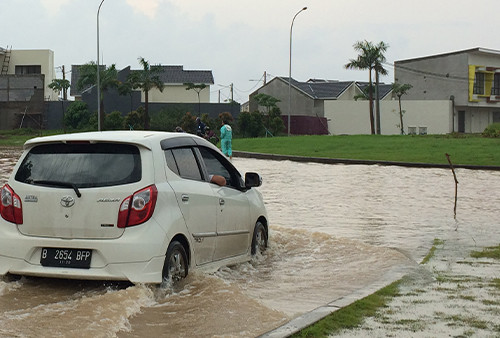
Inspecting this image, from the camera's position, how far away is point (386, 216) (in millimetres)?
15219

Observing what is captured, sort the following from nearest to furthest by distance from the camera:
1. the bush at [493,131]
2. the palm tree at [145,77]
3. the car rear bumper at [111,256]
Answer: the car rear bumper at [111,256]
the bush at [493,131]
the palm tree at [145,77]

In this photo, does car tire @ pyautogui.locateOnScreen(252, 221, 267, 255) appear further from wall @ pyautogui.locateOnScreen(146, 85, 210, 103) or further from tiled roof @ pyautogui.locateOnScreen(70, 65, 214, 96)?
tiled roof @ pyautogui.locateOnScreen(70, 65, 214, 96)

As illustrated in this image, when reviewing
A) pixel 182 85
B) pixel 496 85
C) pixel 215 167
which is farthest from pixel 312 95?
pixel 215 167

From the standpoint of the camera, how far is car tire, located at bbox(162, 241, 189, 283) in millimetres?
7305

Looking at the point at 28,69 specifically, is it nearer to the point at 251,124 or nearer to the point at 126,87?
the point at 126,87

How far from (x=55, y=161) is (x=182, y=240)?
131 cm

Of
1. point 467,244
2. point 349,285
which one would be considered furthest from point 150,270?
point 467,244

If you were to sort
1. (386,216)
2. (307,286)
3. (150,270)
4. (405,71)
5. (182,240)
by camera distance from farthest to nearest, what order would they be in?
(405,71)
(386,216)
(307,286)
(182,240)
(150,270)

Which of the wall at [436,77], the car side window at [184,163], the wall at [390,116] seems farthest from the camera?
the wall at [436,77]

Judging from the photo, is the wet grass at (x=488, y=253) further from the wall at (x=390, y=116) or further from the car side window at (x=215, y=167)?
the wall at (x=390, y=116)

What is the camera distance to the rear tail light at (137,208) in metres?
7.13

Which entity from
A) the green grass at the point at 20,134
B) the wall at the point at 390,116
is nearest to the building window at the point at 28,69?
the green grass at the point at 20,134

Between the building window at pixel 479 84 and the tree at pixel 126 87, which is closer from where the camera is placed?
the tree at pixel 126 87

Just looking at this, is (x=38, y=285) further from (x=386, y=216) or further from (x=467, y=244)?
(x=386, y=216)
